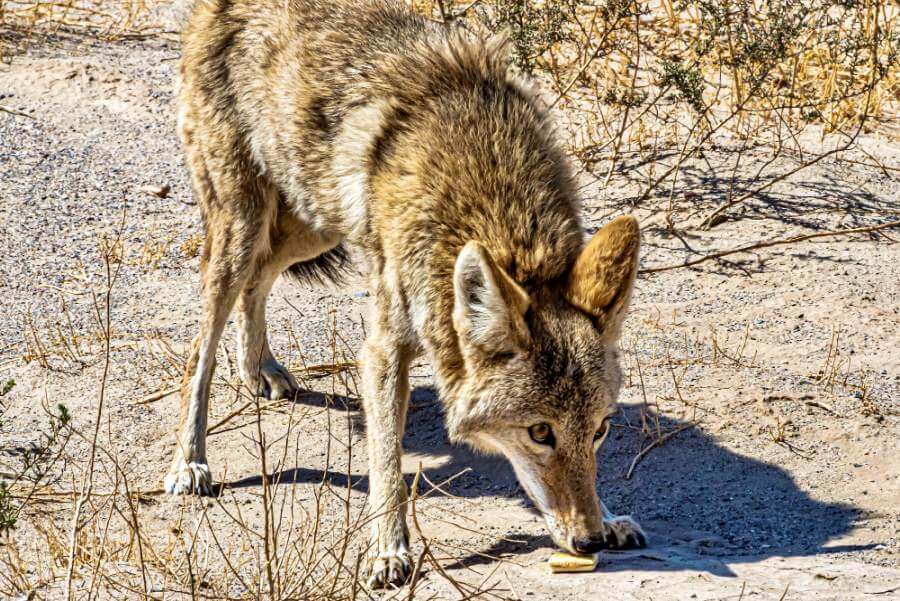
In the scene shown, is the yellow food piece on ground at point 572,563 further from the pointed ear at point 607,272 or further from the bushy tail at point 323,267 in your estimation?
the bushy tail at point 323,267

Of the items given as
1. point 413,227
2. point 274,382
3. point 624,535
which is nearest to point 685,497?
point 624,535

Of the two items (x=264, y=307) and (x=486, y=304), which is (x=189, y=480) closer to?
(x=264, y=307)

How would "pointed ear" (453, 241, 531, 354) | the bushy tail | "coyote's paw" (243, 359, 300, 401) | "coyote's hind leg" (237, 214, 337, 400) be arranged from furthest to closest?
the bushy tail → "coyote's paw" (243, 359, 300, 401) → "coyote's hind leg" (237, 214, 337, 400) → "pointed ear" (453, 241, 531, 354)

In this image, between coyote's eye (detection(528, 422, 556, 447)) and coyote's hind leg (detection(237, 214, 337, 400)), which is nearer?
coyote's eye (detection(528, 422, 556, 447))

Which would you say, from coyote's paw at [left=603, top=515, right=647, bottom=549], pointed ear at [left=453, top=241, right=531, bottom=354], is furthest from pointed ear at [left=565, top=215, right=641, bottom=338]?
coyote's paw at [left=603, top=515, right=647, bottom=549]

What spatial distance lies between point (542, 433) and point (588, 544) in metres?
0.45

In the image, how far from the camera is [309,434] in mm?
5930

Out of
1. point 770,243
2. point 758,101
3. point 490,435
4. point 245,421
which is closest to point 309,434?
point 245,421

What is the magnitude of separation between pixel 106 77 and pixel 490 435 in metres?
7.36

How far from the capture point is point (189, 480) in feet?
17.6

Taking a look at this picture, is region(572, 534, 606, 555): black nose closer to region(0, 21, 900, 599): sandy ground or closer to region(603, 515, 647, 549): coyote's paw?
Result: region(0, 21, 900, 599): sandy ground

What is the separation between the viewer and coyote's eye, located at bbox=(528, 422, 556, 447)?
161 inches

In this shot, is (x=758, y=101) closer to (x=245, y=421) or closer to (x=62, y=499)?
(x=245, y=421)

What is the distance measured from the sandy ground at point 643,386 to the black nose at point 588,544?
5.0 inches
